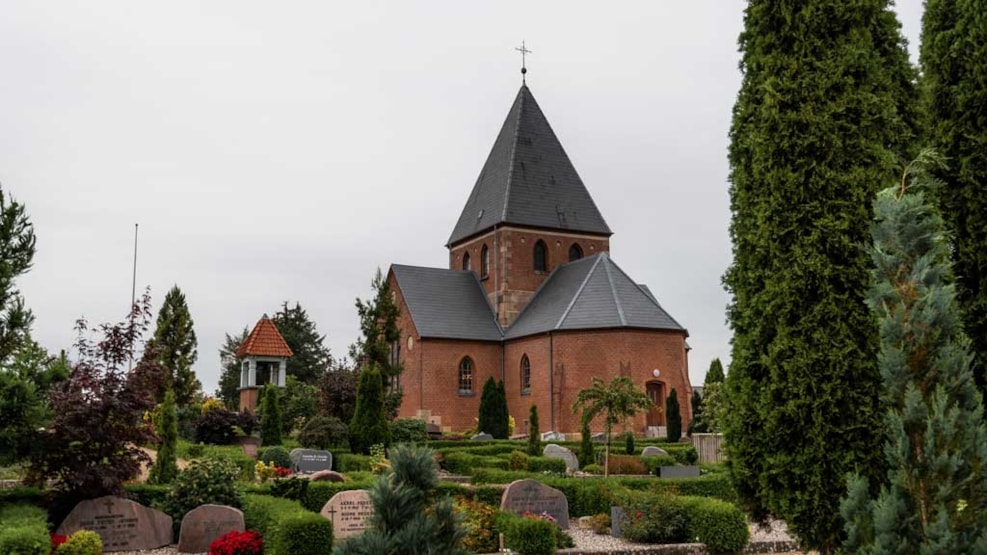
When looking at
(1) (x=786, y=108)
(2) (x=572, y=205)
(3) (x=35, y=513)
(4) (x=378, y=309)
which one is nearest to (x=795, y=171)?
(1) (x=786, y=108)

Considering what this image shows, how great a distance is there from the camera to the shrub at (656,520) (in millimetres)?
12891

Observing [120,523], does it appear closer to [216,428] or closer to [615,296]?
[216,428]

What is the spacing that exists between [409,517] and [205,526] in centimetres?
646

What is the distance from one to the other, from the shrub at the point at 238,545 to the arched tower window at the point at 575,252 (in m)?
31.8

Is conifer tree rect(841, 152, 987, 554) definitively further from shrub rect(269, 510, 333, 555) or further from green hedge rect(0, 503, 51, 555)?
green hedge rect(0, 503, 51, 555)

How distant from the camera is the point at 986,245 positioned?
7.67m

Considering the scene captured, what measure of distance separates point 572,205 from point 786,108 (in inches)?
1355

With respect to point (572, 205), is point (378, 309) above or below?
below

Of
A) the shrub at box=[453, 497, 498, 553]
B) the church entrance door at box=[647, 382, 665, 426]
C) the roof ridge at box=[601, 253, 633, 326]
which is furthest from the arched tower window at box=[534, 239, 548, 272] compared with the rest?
the shrub at box=[453, 497, 498, 553]

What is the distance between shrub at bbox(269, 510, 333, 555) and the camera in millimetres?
10656

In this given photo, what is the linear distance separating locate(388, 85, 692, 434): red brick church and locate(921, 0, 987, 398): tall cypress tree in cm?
2637

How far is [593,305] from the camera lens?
119ft

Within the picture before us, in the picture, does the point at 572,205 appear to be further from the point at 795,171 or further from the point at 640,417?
the point at 795,171

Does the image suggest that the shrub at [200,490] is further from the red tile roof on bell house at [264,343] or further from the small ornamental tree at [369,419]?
the red tile roof on bell house at [264,343]
